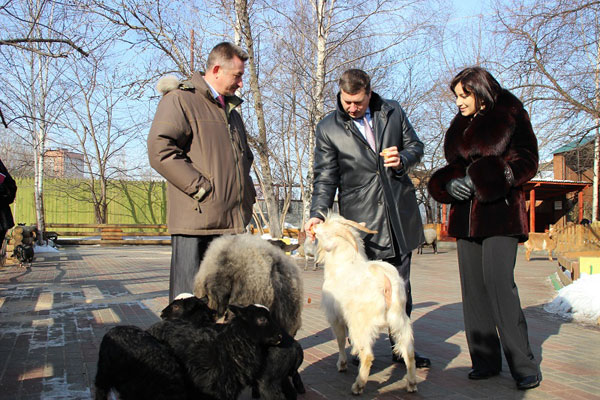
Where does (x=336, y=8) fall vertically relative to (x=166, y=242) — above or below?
above

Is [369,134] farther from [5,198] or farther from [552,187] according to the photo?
[552,187]

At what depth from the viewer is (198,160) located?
371 cm

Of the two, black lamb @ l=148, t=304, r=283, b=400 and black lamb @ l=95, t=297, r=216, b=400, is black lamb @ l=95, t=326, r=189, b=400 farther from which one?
black lamb @ l=148, t=304, r=283, b=400

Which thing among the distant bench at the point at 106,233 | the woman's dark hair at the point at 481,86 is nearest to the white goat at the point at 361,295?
the woman's dark hair at the point at 481,86

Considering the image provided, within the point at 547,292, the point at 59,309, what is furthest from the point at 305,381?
the point at 547,292

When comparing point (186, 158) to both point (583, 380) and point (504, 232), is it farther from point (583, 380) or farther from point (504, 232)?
point (583, 380)

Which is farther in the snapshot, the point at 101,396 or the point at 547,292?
the point at 547,292

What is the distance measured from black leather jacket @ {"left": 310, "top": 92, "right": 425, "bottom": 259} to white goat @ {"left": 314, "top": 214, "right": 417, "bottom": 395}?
32 centimetres

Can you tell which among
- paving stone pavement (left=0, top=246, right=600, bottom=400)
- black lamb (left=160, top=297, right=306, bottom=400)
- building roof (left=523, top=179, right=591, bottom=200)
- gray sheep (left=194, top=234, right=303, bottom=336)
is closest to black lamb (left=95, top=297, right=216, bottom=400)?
black lamb (left=160, top=297, right=306, bottom=400)

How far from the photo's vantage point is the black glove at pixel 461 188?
400 cm

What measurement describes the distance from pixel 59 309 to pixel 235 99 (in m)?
5.57

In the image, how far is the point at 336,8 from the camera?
1784 cm

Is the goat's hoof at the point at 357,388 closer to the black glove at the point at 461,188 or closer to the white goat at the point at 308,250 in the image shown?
the white goat at the point at 308,250

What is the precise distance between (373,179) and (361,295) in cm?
108
